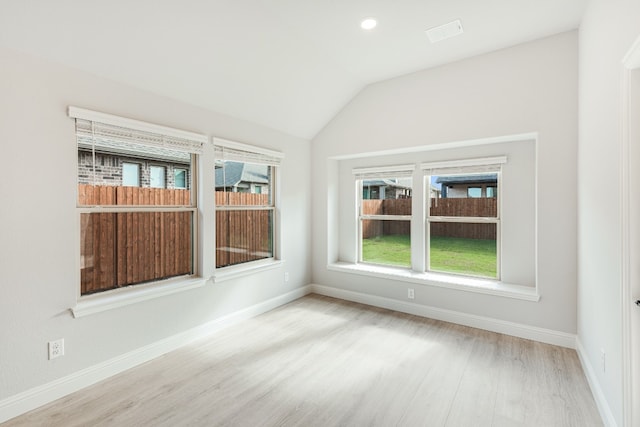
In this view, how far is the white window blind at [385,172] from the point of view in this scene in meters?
4.14

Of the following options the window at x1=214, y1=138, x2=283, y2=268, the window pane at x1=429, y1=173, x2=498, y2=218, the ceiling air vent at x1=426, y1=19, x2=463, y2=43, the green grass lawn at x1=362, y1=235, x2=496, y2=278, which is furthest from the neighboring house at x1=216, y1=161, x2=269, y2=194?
the ceiling air vent at x1=426, y1=19, x2=463, y2=43

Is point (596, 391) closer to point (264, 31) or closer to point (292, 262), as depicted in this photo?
point (292, 262)

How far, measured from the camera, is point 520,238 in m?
3.38

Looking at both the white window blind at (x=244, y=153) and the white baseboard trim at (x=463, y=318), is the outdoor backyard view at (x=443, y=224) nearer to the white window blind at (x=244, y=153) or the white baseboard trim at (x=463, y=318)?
the white baseboard trim at (x=463, y=318)

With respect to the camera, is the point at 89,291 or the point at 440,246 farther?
the point at 440,246

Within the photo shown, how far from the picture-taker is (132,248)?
2.77 meters

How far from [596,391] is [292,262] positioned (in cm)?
338

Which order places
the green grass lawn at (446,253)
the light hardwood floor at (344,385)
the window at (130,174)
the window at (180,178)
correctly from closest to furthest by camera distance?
the light hardwood floor at (344,385), the window at (130,174), the window at (180,178), the green grass lawn at (446,253)

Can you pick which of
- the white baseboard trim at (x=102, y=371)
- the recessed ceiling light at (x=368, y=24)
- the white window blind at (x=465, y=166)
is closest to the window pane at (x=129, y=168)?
the white baseboard trim at (x=102, y=371)

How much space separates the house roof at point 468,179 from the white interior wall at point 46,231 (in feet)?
10.5

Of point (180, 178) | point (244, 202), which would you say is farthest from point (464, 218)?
point (180, 178)

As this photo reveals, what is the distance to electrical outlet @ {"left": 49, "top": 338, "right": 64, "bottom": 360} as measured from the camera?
7.09 feet

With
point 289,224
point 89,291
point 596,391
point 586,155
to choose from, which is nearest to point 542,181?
point 586,155

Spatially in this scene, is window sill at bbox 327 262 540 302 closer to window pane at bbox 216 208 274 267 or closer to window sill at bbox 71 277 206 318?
window pane at bbox 216 208 274 267
